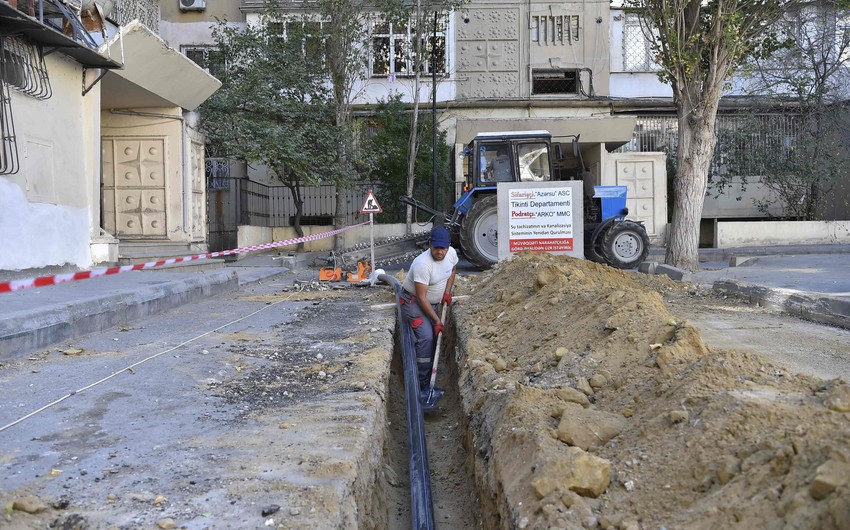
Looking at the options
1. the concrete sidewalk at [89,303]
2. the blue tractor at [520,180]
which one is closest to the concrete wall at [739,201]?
the blue tractor at [520,180]

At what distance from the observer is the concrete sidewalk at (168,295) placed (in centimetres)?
670

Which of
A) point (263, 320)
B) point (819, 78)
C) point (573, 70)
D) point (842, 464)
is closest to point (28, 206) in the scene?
point (263, 320)

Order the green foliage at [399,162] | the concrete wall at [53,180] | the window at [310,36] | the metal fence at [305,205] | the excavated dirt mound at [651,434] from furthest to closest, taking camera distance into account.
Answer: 1. the metal fence at [305,205]
2. the green foliage at [399,162]
3. the window at [310,36]
4. the concrete wall at [53,180]
5. the excavated dirt mound at [651,434]

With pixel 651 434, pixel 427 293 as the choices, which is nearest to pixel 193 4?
pixel 427 293

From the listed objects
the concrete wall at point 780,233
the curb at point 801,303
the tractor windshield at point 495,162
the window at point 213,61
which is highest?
the window at point 213,61

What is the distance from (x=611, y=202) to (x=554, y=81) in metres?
9.87

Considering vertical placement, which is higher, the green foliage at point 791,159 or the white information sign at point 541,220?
the green foliage at point 791,159

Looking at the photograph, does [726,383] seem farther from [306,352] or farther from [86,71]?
[86,71]

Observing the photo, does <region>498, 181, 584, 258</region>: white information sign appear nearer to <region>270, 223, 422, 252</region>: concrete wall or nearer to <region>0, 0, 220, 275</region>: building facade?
<region>0, 0, 220, 275</region>: building facade

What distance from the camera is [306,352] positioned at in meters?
7.03

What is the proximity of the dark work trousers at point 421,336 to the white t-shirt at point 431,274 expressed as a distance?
16cm

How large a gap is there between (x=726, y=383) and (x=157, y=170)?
14.3m

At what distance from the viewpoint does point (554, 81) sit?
24375mm

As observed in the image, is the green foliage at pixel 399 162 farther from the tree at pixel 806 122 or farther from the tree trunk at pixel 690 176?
the tree trunk at pixel 690 176
